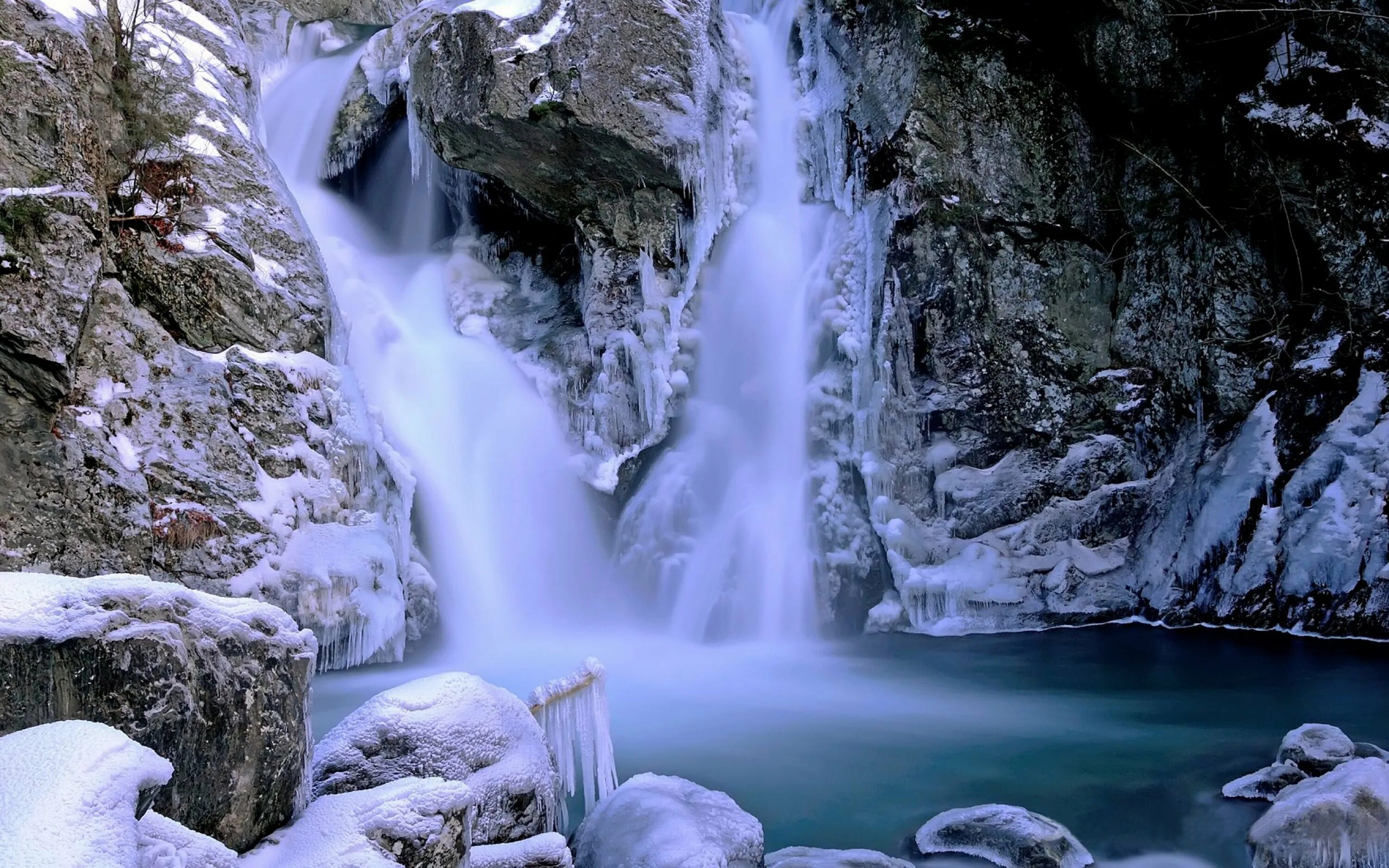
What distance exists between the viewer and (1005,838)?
4.16m

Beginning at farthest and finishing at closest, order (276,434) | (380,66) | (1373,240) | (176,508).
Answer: (380,66)
(1373,240)
(276,434)
(176,508)

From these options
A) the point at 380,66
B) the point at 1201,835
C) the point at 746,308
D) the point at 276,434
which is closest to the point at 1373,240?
the point at 746,308

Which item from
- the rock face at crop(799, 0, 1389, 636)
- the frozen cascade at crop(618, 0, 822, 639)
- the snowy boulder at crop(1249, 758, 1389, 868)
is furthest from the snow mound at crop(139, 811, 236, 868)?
the rock face at crop(799, 0, 1389, 636)

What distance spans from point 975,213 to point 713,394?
3.12 m

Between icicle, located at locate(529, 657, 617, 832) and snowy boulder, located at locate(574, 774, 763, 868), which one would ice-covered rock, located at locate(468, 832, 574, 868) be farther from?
icicle, located at locate(529, 657, 617, 832)

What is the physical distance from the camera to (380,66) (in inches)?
447

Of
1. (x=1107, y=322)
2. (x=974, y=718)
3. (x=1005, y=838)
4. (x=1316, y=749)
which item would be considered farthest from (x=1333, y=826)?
(x=1107, y=322)

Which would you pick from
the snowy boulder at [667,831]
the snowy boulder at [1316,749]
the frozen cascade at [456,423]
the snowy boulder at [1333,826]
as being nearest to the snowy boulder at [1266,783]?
the snowy boulder at [1316,749]

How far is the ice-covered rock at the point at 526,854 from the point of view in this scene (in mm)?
2996

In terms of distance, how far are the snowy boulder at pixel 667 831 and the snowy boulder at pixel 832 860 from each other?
1.08 ft

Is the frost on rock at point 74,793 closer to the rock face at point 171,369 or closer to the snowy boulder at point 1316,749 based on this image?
the rock face at point 171,369

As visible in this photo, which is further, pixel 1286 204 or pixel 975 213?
pixel 975 213

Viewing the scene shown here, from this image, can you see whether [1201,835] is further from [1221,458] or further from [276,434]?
[276,434]

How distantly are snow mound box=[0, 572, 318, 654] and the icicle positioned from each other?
1.67 meters
